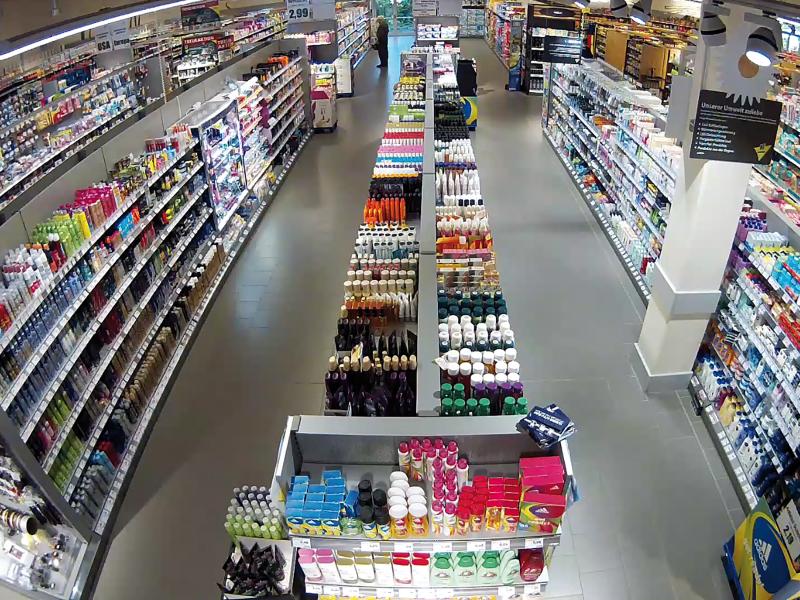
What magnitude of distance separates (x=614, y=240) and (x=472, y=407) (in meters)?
6.66

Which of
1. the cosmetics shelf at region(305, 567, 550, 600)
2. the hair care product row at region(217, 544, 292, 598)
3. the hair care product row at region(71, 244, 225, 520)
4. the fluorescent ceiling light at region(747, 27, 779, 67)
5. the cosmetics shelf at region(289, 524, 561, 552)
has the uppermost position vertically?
the fluorescent ceiling light at region(747, 27, 779, 67)

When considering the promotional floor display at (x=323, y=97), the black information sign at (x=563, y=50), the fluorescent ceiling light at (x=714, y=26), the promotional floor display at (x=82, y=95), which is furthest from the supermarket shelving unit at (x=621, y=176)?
the promotional floor display at (x=82, y=95)

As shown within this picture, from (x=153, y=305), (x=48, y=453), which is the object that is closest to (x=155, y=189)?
(x=153, y=305)

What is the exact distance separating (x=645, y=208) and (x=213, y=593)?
275 inches

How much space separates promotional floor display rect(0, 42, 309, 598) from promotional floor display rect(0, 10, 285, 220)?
798mm

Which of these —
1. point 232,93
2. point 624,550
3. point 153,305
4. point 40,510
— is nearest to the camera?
point 40,510

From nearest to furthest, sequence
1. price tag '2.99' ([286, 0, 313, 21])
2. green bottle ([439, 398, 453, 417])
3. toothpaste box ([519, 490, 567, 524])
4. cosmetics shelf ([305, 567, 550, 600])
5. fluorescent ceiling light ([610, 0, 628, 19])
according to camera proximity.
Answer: toothpaste box ([519, 490, 567, 524]), cosmetics shelf ([305, 567, 550, 600]), green bottle ([439, 398, 453, 417]), fluorescent ceiling light ([610, 0, 628, 19]), price tag '2.99' ([286, 0, 313, 21])

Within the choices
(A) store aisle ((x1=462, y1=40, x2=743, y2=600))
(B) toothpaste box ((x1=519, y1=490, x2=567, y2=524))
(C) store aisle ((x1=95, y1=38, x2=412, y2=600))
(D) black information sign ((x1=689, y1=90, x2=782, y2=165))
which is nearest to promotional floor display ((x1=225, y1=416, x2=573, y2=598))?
(B) toothpaste box ((x1=519, y1=490, x2=567, y2=524))

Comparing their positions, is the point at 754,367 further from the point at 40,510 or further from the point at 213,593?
the point at 40,510

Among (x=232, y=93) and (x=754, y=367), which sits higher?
(x=232, y=93)

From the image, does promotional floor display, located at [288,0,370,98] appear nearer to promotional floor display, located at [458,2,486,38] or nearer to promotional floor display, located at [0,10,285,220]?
promotional floor display, located at [0,10,285,220]

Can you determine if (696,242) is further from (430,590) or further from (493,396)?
(430,590)

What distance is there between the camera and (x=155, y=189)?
6.56m

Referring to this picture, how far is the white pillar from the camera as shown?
4.43 m
